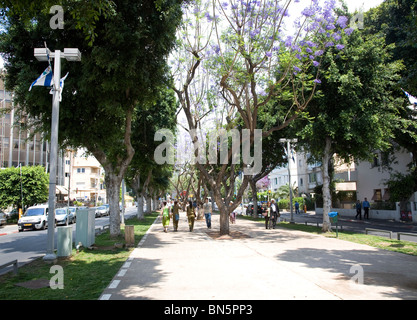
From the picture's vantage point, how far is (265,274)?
7613 millimetres

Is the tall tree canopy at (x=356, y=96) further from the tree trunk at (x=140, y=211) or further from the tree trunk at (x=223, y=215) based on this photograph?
the tree trunk at (x=140, y=211)

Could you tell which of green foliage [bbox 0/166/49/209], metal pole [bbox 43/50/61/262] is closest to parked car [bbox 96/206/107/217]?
green foliage [bbox 0/166/49/209]

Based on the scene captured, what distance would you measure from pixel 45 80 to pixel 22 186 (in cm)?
2699

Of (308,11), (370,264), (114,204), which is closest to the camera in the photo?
(370,264)

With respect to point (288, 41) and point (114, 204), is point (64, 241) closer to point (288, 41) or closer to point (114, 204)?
point (114, 204)

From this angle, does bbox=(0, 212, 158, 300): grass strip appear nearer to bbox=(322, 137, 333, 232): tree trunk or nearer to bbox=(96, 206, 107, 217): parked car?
bbox=(322, 137, 333, 232): tree trunk

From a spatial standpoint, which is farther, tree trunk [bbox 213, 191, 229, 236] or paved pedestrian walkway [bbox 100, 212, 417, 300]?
tree trunk [bbox 213, 191, 229, 236]

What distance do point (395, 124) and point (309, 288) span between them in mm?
15178

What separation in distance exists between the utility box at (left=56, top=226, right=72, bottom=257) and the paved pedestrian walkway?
1.91 metres

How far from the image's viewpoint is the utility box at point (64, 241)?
32.7 feet

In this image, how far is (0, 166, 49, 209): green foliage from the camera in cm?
3272

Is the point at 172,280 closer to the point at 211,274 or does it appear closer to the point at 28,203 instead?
the point at 211,274

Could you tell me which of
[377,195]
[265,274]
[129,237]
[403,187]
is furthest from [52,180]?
[377,195]
